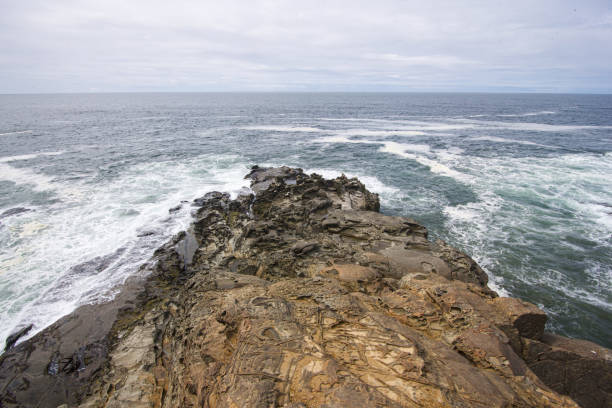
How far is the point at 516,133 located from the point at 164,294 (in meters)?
62.5

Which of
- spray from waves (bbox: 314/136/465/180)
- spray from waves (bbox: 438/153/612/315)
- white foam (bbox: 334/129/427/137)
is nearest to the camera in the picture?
spray from waves (bbox: 438/153/612/315)

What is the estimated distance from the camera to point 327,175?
28.9m

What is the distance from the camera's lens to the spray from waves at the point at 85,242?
11281mm

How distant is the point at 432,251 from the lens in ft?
42.6

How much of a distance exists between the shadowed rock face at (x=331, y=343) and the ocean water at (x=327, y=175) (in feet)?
10.7

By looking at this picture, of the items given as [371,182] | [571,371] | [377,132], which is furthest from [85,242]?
[377,132]

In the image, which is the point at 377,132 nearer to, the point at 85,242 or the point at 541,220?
the point at 541,220

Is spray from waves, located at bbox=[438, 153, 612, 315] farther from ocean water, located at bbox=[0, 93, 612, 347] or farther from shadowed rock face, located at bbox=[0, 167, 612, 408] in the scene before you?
shadowed rock face, located at bbox=[0, 167, 612, 408]

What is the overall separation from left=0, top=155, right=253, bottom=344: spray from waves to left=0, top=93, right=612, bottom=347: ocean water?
0.24 feet

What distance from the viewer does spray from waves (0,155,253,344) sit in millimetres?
11281

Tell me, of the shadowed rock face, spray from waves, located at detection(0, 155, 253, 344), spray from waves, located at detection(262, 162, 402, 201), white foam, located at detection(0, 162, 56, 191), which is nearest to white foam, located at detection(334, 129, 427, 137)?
spray from waves, located at detection(262, 162, 402, 201)

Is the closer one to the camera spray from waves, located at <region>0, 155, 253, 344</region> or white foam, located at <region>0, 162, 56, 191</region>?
spray from waves, located at <region>0, 155, 253, 344</region>

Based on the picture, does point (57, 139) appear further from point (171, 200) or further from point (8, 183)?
point (171, 200)

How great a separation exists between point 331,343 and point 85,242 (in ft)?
52.2
